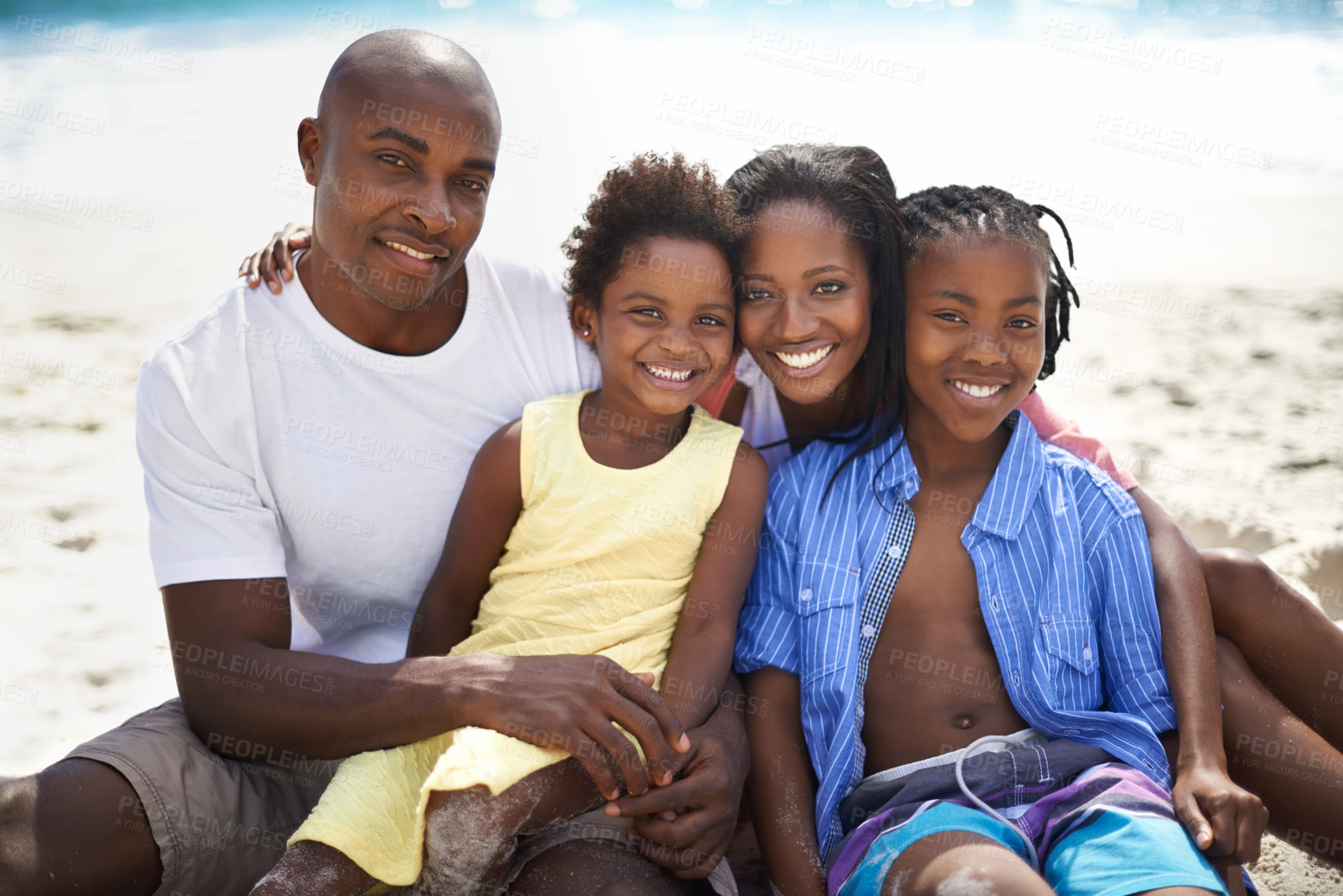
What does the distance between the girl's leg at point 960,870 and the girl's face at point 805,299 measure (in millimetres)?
1107

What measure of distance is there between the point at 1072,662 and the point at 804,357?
36.6 inches

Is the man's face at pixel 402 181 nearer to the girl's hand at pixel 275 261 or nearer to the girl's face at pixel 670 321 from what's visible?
the girl's hand at pixel 275 261

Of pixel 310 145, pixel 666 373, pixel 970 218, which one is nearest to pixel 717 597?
pixel 666 373

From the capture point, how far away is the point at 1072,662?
2.39m

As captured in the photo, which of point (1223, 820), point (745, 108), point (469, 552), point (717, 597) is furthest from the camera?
point (745, 108)

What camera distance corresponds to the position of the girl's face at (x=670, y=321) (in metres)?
2.51

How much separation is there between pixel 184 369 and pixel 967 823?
1.92 metres

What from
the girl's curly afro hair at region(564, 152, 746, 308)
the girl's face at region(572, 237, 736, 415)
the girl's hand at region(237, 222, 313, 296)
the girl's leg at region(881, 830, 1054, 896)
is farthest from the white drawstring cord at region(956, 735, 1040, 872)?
the girl's hand at region(237, 222, 313, 296)

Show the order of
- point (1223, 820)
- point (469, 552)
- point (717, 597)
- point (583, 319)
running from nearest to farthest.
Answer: point (1223, 820) < point (717, 597) < point (469, 552) < point (583, 319)

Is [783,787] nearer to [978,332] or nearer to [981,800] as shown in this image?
[981,800]

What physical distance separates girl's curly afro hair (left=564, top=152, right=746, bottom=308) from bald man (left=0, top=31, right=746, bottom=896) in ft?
0.74

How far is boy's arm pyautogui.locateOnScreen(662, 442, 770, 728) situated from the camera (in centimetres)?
228

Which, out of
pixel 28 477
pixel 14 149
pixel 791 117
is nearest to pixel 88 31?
pixel 14 149

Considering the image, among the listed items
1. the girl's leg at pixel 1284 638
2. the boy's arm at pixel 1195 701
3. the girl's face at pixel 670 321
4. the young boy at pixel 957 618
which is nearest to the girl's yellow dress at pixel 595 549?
Result: the girl's face at pixel 670 321
